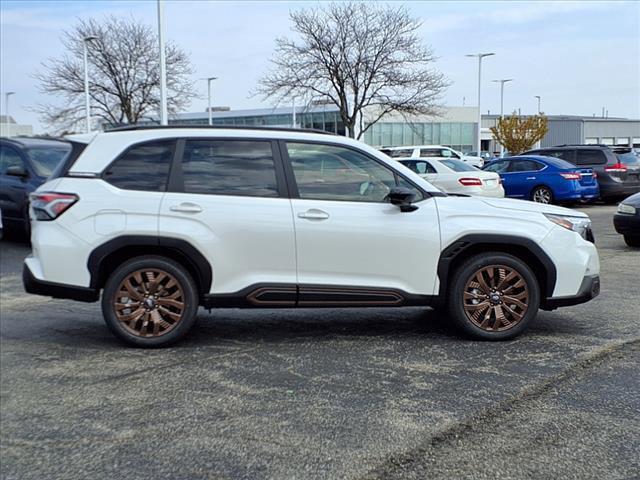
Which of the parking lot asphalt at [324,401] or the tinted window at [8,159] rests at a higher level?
the tinted window at [8,159]

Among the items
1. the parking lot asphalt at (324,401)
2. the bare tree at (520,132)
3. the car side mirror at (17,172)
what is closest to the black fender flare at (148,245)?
the parking lot asphalt at (324,401)

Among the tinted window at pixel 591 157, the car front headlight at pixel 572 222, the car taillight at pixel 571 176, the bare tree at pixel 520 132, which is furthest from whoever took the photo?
the bare tree at pixel 520 132

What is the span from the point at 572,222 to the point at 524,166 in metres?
14.1

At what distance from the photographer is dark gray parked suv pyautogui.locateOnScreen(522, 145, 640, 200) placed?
19.3 metres

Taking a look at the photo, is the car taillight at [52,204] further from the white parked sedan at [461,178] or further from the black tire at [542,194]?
the black tire at [542,194]

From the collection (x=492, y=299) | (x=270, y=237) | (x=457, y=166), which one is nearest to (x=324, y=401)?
(x=270, y=237)

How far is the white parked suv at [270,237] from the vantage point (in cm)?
538

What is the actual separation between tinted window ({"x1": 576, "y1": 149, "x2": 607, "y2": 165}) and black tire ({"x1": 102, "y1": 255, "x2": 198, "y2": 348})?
1703 cm

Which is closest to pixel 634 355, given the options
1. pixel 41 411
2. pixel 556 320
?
pixel 556 320

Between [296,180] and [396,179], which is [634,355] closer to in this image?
[396,179]

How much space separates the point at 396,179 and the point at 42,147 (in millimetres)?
7973

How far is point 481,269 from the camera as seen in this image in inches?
219

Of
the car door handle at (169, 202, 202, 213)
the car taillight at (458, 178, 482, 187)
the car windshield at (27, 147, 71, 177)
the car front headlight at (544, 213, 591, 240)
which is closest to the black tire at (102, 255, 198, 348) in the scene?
the car door handle at (169, 202, 202, 213)

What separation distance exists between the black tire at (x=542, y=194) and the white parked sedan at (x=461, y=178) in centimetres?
185
